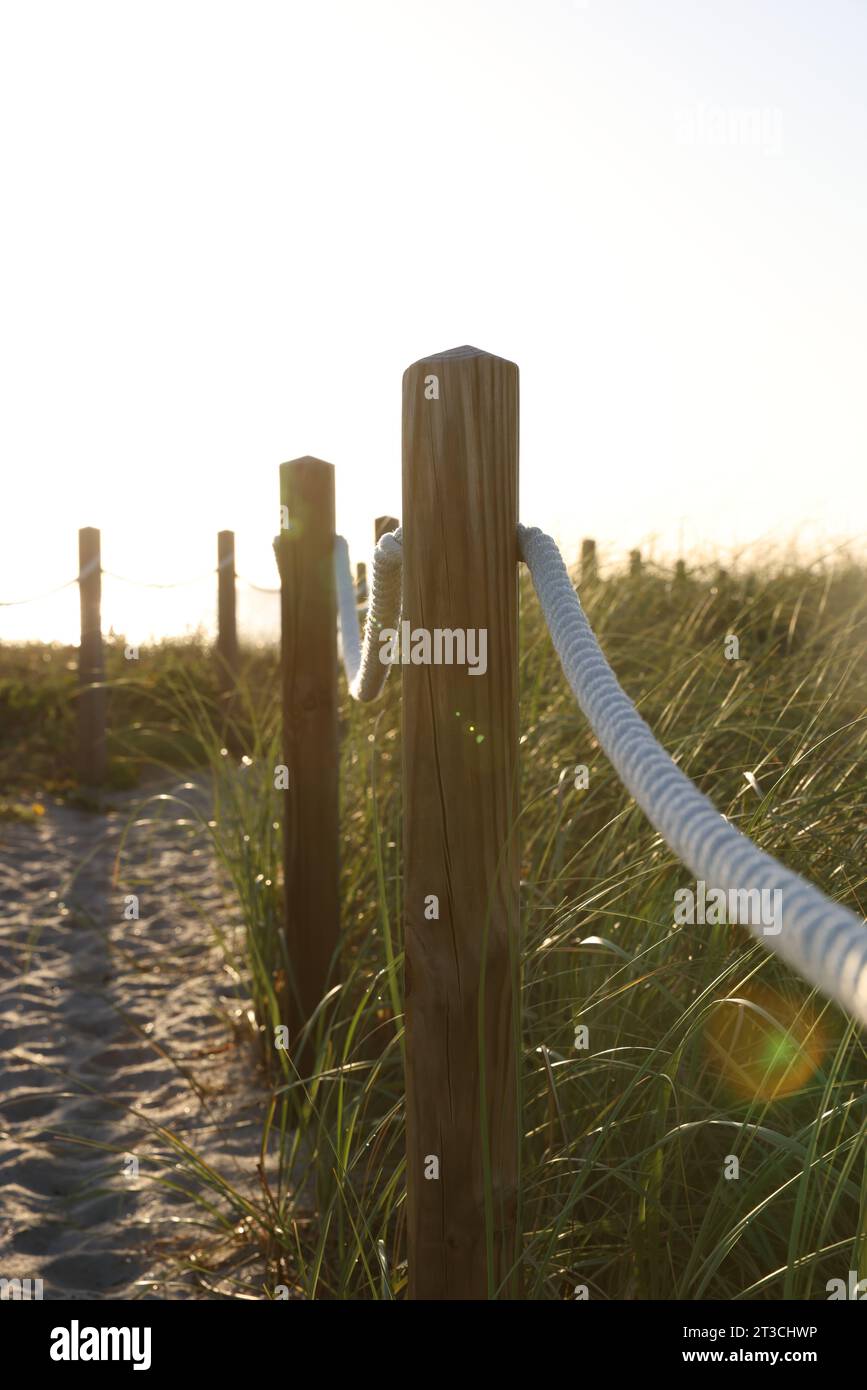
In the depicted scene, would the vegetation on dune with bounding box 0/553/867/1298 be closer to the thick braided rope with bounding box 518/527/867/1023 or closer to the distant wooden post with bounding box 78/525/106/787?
the thick braided rope with bounding box 518/527/867/1023

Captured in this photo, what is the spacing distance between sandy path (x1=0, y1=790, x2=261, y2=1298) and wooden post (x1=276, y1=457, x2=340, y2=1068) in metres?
0.47

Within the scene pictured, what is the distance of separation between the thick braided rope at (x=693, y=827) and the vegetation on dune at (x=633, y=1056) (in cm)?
66

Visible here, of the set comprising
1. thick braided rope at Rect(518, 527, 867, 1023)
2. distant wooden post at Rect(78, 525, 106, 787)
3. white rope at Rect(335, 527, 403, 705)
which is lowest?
thick braided rope at Rect(518, 527, 867, 1023)

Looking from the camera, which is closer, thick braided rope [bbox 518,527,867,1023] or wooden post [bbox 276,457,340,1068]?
thick braided rope [bbox 518,527,867,1023]

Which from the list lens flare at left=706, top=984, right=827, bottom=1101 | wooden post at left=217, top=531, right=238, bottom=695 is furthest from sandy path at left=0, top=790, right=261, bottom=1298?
wooden post at left=217, top=531, right=238, bottom=695

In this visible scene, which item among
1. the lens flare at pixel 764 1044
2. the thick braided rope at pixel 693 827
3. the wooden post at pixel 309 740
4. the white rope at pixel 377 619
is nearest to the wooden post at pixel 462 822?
the thick braided rope at pixel 693 827

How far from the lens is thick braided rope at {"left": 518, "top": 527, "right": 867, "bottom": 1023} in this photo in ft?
2.83

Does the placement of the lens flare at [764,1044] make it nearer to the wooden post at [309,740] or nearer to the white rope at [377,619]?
the white rope at [377,619]

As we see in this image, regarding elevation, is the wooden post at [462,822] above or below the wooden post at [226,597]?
below

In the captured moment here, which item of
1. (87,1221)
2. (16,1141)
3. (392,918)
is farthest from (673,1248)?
(16,1141)

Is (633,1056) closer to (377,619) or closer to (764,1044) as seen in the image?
(764,1044)

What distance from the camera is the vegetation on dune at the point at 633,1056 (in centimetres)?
185

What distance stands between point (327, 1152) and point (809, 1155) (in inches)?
58.0
